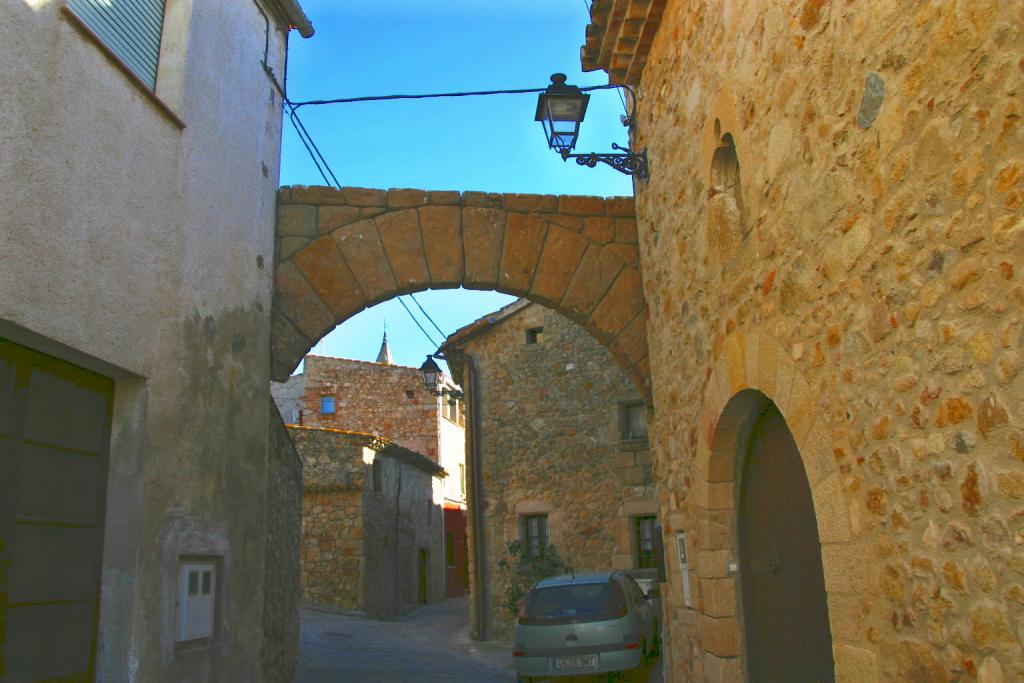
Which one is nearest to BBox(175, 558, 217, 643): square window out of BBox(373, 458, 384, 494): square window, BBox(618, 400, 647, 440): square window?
BBox(618, 400, 647, 440): square window

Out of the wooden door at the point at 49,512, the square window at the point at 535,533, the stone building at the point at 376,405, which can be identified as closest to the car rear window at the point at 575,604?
the wooden door at the point at 49,512

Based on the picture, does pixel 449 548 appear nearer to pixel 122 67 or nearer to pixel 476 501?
pixel 476 501

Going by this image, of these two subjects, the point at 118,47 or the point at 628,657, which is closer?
the point at 118,47

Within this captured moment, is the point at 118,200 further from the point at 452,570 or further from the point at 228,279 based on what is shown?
the point at 452,570

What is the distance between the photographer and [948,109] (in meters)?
2.20

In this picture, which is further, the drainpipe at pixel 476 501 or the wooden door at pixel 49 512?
the drainpipe at pixel 476 501

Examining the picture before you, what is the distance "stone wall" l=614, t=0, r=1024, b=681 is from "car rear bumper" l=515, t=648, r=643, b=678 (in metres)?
2.64

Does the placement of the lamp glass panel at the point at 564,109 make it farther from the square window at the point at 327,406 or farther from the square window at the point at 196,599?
the square window at the point at 327,406

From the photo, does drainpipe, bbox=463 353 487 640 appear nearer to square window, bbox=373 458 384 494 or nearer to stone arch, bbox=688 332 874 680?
square window, bbox=373 458 384 494

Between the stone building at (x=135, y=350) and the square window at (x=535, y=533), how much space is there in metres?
6.40

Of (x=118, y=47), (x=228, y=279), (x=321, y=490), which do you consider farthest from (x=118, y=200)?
(x=321, y=490)

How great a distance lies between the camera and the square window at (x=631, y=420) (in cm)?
1140

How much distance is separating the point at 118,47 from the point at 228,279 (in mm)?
1456

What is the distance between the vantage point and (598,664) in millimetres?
6844
